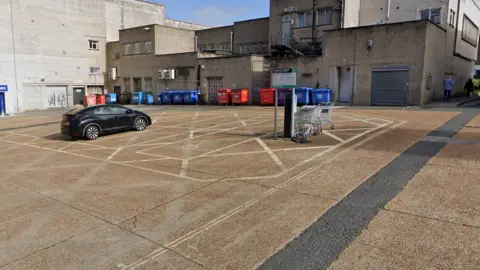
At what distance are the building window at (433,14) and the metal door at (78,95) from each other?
3432 centimetres

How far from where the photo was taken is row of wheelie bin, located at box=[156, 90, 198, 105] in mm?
31344

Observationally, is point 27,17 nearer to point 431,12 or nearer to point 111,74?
point 111,74

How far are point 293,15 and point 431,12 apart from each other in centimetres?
1029

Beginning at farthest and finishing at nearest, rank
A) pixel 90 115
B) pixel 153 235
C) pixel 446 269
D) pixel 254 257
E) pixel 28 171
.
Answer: pixel 90 115 → pixel 28 171 → pixel 153 235 → pixel 254 257 → pixel 446 269

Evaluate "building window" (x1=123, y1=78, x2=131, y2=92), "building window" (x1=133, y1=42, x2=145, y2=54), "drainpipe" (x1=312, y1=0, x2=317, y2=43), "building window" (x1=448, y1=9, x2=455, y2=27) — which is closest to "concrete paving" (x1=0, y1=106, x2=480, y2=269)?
"drainpipe" (x1=312, y1=0, x2=317, y2=43)

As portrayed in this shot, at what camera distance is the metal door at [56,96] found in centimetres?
3634

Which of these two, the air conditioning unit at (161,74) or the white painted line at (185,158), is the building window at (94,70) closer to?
the air conditioning unit at (161,74)

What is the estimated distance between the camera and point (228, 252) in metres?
4.08

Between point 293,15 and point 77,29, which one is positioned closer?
point 293,15

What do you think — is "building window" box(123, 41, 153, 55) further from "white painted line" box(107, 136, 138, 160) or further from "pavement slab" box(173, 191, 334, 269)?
"pavement slab" box(173, 191, 334, 269)

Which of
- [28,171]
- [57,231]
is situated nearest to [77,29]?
[28,171]

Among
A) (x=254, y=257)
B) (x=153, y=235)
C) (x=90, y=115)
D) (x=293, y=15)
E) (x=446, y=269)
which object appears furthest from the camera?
(x=293, y=15)

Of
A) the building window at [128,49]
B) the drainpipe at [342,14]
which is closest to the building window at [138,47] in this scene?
the building window at [128,49]

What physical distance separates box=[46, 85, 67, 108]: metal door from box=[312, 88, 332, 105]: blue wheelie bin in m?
27.8
